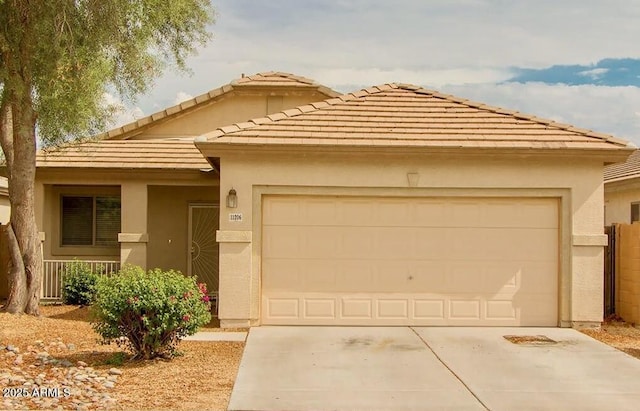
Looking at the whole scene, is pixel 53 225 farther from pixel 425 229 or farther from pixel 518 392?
pixel 518 392

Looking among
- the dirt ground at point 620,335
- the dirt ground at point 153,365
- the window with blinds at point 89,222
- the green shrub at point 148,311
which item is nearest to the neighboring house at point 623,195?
the dirt ground at point 620,335

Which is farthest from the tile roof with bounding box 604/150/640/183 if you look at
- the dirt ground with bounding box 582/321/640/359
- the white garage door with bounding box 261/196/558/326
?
the white garage door with bounding box 261/196/558/326

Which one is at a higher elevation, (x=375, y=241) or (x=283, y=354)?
(x=375, y=241)

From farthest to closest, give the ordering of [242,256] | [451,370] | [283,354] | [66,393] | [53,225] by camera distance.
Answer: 1. [53,225]
2. [242,256]
3. [283,354]
4. [451,370]
5. [66,393]

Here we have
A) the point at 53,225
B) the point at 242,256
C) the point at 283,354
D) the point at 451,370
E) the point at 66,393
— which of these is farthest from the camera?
the point at 53,225

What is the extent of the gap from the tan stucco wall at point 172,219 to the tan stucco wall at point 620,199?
10.4 metres

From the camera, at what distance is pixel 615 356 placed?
33.7 ft

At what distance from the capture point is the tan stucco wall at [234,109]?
18.3 metres

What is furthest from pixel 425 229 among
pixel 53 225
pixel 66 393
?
pixel 53 225

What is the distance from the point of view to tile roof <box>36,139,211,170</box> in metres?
15.5

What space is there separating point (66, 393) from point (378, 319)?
612 centimetres

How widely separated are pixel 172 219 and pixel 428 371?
9.56m

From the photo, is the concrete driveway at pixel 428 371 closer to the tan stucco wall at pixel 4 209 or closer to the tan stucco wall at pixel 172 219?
the tan stucco wall at pixel 172 219

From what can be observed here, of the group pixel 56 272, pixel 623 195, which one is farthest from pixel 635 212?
pixel 56 272
